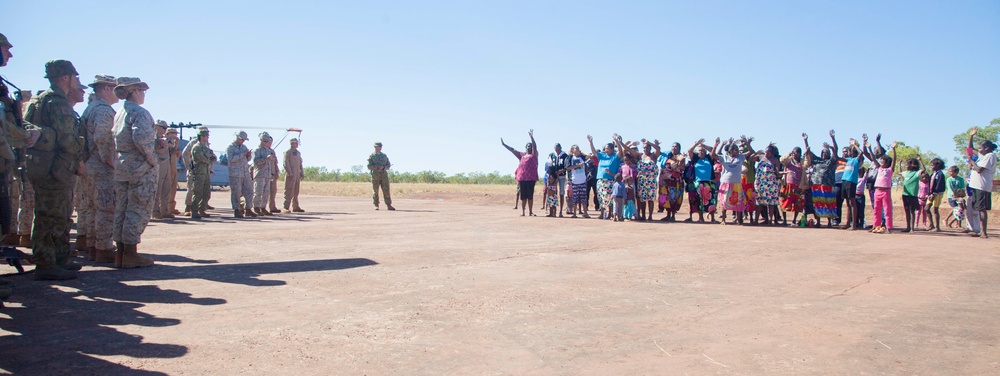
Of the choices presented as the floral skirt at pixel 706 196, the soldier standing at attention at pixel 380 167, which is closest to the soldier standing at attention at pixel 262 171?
the soldier standing at attention at pixel 380 167

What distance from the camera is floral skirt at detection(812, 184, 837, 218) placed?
13336 mm

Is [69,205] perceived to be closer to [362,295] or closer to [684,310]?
[362,295]

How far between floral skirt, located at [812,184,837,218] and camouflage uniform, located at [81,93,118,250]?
12.4 m

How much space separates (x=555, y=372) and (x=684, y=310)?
6.31 ft

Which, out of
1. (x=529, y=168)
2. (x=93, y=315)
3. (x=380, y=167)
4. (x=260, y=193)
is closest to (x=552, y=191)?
(x=529, y=168)

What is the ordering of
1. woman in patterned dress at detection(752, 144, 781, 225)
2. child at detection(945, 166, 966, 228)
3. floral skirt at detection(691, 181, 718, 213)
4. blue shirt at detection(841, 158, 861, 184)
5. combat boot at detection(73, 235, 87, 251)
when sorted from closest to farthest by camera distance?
combat boot at detection(73, 235, 87, 251) < blue shirt at detection(841, 158, 861, 184) < woman in patterned dress at detection(752, 144, 781, 225) < child at detection(945, 166, 966, 228) < floral skirt at detection(691, 181, 718, 213)

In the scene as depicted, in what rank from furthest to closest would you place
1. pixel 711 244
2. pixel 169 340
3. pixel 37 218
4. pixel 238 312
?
pixel 711 244
pixel 37 218
pixel 238 312
pixel 169 340

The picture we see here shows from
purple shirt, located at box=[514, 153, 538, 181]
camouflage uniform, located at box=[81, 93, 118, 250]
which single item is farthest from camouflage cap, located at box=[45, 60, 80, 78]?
purple shirt, located at box=[514, 153, 538, 181]

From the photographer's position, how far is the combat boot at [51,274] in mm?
5887

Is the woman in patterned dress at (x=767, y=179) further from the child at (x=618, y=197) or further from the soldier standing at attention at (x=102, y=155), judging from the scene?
the soldier standing at attention at (x=102, y=155)

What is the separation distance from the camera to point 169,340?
13.3 feet

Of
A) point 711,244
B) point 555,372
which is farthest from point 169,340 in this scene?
point 711,244

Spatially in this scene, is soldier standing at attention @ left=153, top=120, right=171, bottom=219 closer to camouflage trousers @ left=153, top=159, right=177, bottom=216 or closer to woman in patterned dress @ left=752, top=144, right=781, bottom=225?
camouflage trousers @ left=153, top=159, right=177, bottom=216

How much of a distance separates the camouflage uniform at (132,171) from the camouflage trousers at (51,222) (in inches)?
18.2
